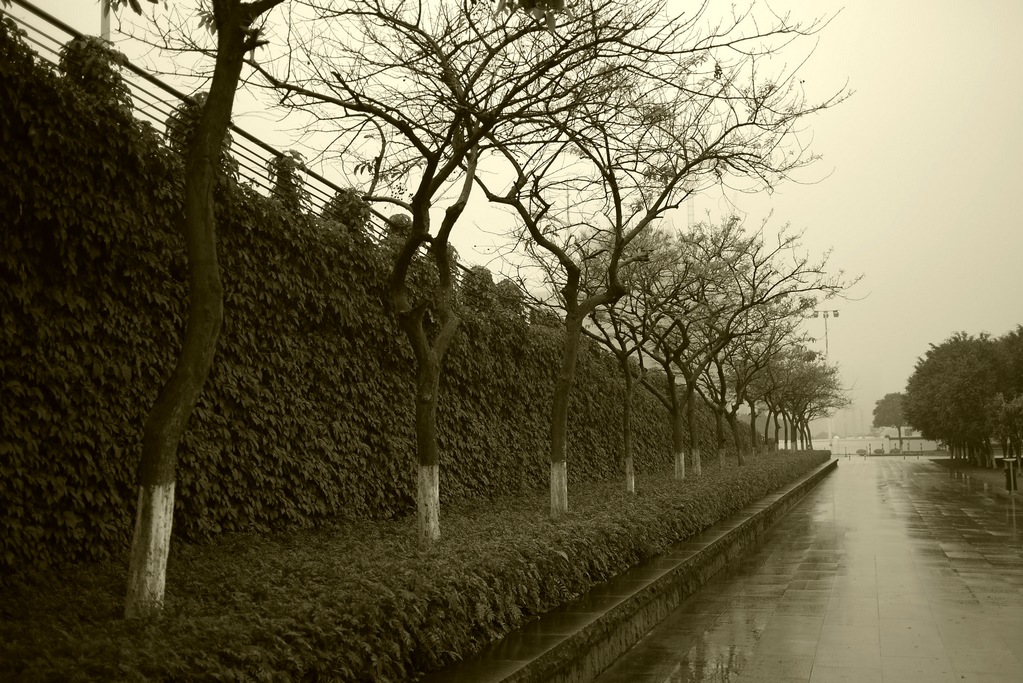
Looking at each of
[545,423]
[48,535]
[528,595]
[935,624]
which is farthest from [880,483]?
[48,535]

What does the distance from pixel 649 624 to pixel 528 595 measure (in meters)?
1.95

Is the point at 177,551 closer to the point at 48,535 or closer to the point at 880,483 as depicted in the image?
the point at 48,535

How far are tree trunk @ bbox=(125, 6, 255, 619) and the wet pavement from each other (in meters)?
3.29

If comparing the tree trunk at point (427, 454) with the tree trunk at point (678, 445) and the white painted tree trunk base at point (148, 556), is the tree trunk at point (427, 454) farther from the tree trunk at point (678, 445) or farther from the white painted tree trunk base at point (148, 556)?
the tree trunk at point (678, 445)

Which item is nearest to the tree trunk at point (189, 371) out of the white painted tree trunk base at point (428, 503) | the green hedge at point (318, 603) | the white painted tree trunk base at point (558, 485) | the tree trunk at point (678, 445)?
the green hedge at point (318, 603)

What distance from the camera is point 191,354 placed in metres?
5.09

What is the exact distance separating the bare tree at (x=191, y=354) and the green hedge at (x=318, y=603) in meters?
0.34

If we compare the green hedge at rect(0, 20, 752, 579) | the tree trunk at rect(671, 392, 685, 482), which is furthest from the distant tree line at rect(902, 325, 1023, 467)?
the green hedge at rect(0, 20, 752, 579)

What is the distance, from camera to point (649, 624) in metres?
8.23

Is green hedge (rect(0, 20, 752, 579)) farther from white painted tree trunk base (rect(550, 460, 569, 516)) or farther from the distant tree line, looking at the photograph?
the distant tree line

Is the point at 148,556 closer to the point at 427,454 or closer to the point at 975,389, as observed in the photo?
the point at 427,454

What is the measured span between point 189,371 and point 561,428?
765 cm

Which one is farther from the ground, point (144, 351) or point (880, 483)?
point (144, 351)

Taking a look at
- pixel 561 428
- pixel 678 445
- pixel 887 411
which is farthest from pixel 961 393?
pixel 887 411
